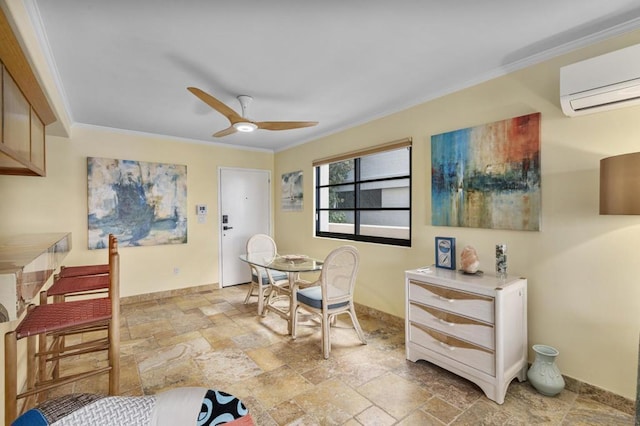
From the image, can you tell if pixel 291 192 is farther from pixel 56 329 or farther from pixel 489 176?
pixel 56 329

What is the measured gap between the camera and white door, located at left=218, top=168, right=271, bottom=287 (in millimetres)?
4852

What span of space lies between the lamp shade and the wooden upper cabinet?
10.0 feet

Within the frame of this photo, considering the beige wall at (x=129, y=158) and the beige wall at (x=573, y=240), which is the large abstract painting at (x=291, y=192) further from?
the beige wall at (x=573, y=240)

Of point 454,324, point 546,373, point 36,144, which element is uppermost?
point 36,144

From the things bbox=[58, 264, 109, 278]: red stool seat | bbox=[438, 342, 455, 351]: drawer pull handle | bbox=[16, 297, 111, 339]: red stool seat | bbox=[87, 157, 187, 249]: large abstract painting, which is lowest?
bbox=[438, 342, 455, 351]: drawer pull handle

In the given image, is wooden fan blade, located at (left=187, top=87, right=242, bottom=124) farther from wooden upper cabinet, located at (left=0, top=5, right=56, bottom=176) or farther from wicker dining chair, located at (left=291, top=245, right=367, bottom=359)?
wicker dining chair, located at (left=291, top=245, right=367, bottom=359)

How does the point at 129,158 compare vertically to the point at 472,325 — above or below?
above

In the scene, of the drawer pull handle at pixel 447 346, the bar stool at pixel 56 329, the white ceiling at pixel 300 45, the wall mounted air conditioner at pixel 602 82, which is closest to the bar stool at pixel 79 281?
the bar stool at pixel 56 329

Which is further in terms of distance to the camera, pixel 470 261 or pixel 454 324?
pixel 470 261

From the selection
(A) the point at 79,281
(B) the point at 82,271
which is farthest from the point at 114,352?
(B) the point at 82,271

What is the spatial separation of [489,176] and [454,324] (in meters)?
1.23

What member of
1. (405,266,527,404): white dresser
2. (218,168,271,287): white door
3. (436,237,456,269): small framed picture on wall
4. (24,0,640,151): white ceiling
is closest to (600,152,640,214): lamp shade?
(405,266,527,404): white dresser

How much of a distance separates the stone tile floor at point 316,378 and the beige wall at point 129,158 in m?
0.98

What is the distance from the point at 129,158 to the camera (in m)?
4.04
